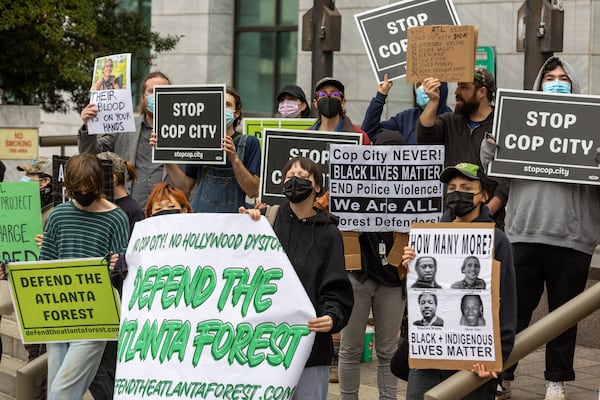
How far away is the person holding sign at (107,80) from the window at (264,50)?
9520 mm

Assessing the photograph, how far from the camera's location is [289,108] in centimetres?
912

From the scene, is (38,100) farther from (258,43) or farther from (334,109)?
(334,109)

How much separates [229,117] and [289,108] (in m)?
1.14

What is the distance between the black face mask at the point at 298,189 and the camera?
241 inches

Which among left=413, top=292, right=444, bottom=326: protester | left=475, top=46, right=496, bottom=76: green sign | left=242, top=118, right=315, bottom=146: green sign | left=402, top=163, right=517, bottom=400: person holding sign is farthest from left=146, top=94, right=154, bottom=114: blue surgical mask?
left=475, top=46, right=496, bottom=76: green sign

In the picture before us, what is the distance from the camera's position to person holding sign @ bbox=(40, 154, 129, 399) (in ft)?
22.5

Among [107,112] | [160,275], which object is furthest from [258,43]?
[160,275]

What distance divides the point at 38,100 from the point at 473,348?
13.2 meters

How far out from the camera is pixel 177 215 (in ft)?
20.4

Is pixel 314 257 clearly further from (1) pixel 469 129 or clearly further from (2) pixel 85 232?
(1) pixel 469 129

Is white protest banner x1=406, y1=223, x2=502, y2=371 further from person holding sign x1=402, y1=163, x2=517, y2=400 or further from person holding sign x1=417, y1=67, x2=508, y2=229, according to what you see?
person holding sign x1=417, y1=67, x2=508, y2=229

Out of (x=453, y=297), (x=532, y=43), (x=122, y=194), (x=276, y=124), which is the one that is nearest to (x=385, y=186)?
(x=122, y=194)

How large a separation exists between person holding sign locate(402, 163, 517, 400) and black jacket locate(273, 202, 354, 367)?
1.25ft

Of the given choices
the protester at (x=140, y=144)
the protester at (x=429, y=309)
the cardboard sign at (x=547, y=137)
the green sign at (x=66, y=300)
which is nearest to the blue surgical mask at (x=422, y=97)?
the cardboard sign at (x=547, y=137)
